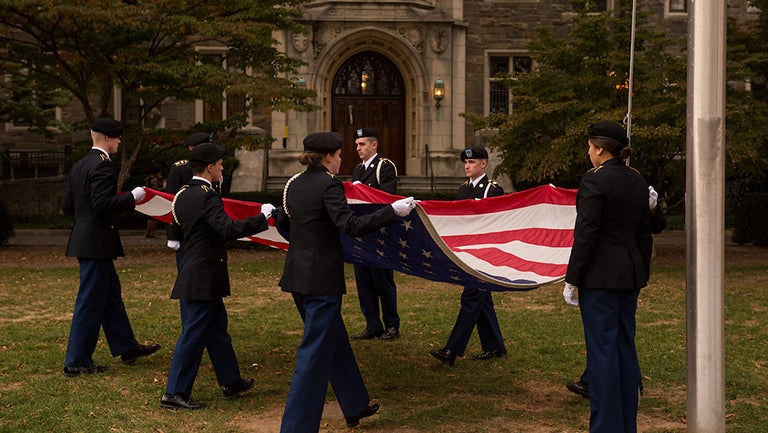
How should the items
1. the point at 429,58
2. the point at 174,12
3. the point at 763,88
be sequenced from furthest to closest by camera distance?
the point at 429,58 → the point at 763,88 → the point at 174,12

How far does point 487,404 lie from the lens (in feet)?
25.3

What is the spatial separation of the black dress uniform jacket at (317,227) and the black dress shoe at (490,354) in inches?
121

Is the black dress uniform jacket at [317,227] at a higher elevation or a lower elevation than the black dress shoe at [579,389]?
higher

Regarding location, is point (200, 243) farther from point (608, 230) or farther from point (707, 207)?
point (707, 207)

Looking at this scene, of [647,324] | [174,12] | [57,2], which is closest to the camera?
[647,324]

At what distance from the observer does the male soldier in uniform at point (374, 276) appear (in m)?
10.3

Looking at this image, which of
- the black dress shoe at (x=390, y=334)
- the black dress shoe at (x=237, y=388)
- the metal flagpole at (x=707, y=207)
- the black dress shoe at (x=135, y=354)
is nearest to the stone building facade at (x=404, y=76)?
the black dress shoe at (x=390, y=334)

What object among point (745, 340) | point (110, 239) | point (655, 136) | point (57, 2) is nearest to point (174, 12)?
point (57, 2)

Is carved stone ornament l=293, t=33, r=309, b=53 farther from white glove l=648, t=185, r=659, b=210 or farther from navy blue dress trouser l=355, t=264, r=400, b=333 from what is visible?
white glove l=648, t=185, r=659, b=210

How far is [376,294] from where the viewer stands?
10.6 m

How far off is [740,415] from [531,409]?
1595mm

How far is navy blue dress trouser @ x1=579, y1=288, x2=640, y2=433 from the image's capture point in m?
6.43

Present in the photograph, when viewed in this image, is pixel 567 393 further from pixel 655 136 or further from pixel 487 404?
pixel 655 136

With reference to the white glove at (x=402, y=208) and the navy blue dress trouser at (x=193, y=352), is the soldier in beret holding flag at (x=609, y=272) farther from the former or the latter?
the navy blue dress trouser at (x=193, y=352)
